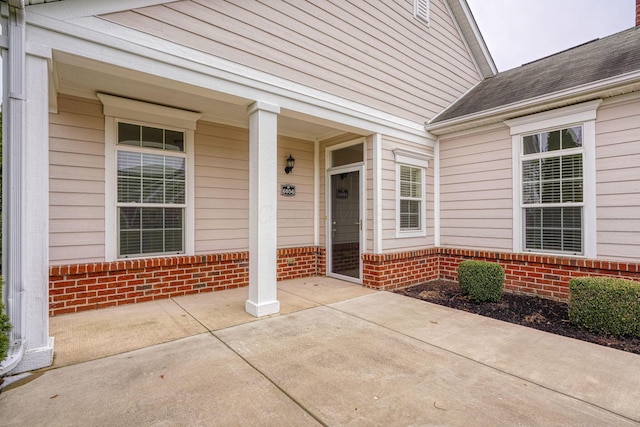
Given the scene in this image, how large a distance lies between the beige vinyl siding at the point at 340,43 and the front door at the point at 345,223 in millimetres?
1451

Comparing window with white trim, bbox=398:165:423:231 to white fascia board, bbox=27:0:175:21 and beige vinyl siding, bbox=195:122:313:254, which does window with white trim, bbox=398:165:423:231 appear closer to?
beige vinyl siding, bbox=195:122:313:254

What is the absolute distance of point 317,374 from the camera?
2629mm

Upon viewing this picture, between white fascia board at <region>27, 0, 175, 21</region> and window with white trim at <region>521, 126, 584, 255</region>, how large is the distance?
575 centimetres

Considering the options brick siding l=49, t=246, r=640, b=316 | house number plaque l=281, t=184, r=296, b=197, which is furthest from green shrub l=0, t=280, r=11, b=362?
house number plaque l=281, t=184, r=296, b=197

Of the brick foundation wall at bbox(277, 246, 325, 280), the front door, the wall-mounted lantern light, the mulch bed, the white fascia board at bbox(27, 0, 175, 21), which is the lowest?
the mulch bed

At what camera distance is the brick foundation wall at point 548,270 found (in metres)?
4.31

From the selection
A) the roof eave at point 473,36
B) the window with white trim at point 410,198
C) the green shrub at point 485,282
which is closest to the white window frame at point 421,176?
the window with white trim at point 410,198

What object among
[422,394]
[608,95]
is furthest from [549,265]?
[422,394]

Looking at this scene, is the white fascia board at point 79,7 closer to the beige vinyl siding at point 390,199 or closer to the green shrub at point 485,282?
the beige vinyl siding at point 390,199

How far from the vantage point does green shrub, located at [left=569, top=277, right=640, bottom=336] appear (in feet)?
11.1

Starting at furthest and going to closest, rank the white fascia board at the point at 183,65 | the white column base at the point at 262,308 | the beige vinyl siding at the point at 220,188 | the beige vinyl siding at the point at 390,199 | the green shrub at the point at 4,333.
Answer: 1. the beige vinyl siding at the point at 390,199
2. the beige vinyl siding at the point at 220,188
3. the white column base at the point at 262,308
4. the white fascia board at the point at 183,65
5. the green shrub at the point at 4,333

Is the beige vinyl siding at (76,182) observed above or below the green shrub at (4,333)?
above

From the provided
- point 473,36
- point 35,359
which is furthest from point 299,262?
point 473,36

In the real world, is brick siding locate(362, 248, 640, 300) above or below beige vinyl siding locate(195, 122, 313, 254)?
below
